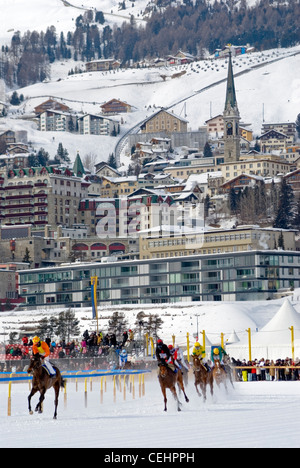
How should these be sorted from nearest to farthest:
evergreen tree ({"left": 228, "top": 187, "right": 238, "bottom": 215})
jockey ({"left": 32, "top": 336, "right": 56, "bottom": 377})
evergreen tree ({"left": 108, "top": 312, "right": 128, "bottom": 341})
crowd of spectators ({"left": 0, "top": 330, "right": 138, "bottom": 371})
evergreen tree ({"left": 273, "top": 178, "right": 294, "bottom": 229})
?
jockey ({"left": 32, "top": 336, "right": 56, "bottom": 377}) → crowd of spectators ({"left": 0, "top": 330, "right": 138, "bottom": 371}) → evergreen tree ({"left": 108, "top": 312, "right": 128, "bottom": 341}) → evergreen tree ({"left": 273, "top": 178, "right": 294, "bottom": 229}) → evergreen tree ({"left": 228, "top": 187, "right": 238, "bottom": 215})

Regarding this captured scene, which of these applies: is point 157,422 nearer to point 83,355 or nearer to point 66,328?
point 83,355

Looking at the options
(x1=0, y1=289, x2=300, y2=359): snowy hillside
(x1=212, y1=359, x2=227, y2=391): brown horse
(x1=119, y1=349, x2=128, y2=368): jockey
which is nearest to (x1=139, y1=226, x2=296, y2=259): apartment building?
(x1=0, y1=289, x2=300, y2=359): snowy hillside

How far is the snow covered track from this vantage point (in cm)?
1973

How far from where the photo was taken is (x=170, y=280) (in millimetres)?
127125

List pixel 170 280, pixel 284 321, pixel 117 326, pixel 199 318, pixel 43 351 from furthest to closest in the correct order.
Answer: pixel 170 280 < pixel 199 318 < pixel 117 326 < pixel 284 321 < pixel 43 351

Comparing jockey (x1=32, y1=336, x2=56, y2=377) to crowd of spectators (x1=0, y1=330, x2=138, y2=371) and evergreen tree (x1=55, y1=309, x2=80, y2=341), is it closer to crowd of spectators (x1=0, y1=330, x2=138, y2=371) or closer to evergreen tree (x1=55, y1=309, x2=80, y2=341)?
crowd of spectators (x1=0, y1=330, x2=138, y2=371)

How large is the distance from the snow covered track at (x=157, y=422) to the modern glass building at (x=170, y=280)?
85634mm

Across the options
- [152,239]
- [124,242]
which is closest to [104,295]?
[152,239]

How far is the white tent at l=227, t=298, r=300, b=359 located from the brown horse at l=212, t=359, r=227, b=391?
25.1 m

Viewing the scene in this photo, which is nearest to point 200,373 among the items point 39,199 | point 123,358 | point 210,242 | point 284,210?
point 123,358

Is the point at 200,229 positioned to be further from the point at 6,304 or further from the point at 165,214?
the point at 165,214

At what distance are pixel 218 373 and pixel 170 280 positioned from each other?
95.3 metres

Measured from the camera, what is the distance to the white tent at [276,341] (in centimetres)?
5912

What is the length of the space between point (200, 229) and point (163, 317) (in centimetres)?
3581
